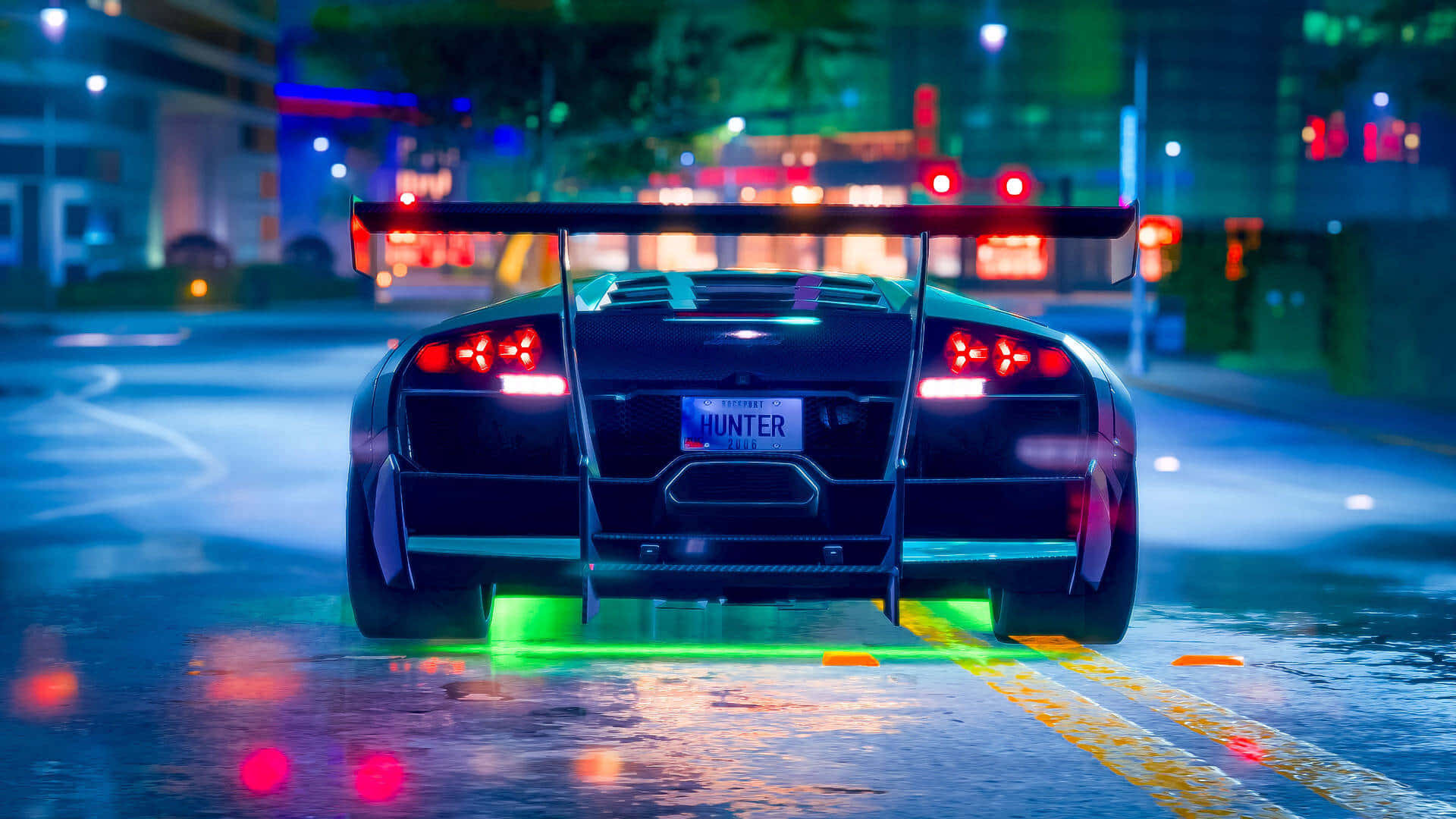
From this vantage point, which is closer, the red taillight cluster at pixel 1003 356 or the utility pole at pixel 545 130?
the red taillight cluster at pixel 1003 356

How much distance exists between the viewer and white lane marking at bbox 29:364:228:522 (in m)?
14.0

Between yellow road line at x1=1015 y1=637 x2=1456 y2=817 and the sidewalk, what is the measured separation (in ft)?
38.6

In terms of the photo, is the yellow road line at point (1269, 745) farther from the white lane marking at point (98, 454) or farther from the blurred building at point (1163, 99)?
the blurred building at point (1163, 99)

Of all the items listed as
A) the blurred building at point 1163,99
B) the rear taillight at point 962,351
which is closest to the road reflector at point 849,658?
the rear taillight at point 962,351

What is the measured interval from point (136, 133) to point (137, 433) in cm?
7945

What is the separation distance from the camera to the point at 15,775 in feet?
21.4

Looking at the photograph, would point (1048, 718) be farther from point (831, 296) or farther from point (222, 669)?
point (222, 669)

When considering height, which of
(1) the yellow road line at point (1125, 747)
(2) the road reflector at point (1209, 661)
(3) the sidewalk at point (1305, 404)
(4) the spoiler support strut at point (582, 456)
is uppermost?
(4) the spoiler support strut at point (582, 456)

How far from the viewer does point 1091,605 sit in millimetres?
8430

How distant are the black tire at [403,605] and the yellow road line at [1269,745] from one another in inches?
82.9

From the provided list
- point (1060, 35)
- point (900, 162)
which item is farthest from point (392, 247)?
point (1060, 35)

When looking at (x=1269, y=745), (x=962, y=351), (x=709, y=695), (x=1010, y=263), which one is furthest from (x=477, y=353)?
(x=1010, y=263)

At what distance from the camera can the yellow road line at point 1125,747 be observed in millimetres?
6172

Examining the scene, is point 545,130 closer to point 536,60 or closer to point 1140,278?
point 536,60
